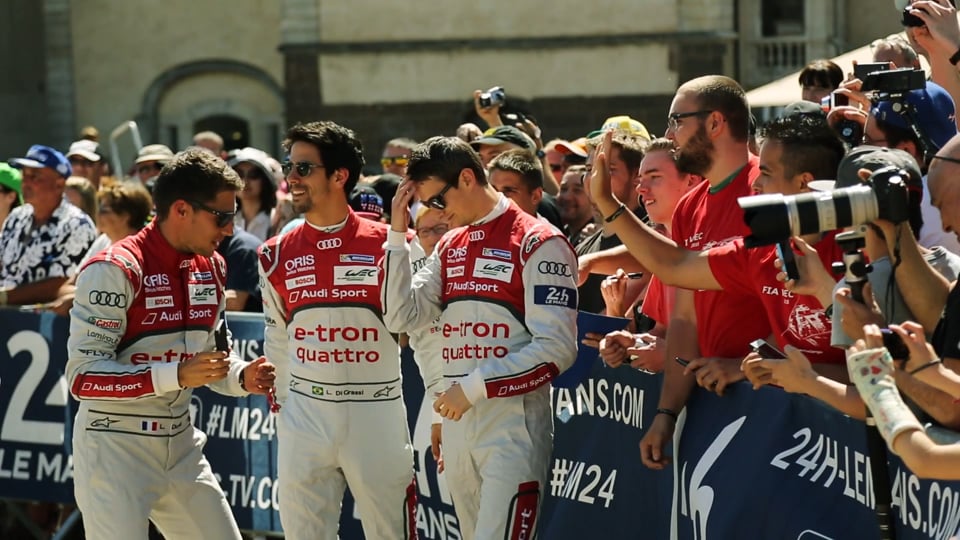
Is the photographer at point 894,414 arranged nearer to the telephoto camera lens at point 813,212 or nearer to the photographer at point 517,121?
the telephoto camera lens at point 813,212

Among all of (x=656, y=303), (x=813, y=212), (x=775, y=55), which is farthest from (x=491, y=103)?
(x=775, y=55)

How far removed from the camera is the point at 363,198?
8.78 meters

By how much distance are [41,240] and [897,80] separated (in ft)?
23.1

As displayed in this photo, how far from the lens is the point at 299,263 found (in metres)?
7.03

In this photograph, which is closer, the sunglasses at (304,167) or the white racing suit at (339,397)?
the white racing suit at (339,397)

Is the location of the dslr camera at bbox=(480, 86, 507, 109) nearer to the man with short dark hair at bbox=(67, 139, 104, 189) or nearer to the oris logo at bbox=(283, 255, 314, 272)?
the oris logo at bbox=(283, 255, 314, 272)

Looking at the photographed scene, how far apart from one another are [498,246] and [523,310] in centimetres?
28

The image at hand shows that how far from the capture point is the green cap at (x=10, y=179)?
41.0ft

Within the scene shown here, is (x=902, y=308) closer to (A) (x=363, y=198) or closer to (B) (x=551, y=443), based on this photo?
(B) (x=551, y=443)

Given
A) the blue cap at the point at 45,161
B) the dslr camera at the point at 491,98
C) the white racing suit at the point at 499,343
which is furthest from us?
the blue cap at the point at 45,161

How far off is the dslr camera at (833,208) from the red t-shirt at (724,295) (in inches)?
60.6

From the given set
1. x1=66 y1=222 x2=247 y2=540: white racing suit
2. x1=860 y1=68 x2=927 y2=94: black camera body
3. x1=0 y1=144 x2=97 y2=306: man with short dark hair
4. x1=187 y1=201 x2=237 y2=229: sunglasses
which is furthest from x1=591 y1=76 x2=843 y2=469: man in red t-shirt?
x1=0 y1=144 x2=97 y2=306: man with short dark hair

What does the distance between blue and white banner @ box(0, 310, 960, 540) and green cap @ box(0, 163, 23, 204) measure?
8.30 feet

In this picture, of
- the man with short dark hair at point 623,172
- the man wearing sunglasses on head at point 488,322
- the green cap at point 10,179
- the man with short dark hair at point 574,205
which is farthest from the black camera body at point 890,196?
the green cap at point 10,179
